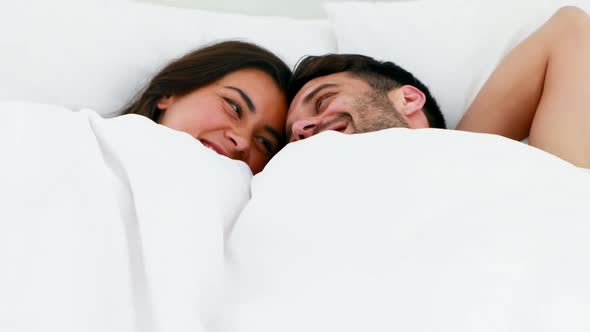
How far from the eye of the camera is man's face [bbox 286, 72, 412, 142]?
42.8 inches

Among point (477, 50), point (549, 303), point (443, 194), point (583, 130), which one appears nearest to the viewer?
point (549, 303)

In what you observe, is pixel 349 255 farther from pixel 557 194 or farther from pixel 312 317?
pixel 557 194

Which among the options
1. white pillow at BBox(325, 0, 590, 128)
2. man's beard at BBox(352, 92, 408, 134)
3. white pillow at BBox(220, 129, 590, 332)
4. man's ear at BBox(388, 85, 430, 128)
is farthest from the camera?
white pillow at BBox(325, 0, 590, 128)

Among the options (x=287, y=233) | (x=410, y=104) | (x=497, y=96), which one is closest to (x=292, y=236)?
(x=287, y=233)

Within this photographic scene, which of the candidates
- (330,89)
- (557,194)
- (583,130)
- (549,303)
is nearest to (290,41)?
(330,89)

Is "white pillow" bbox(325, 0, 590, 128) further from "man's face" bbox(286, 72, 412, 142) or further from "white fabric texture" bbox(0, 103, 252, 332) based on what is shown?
"white fabric texture" bbox(0, 103, 252, 332)

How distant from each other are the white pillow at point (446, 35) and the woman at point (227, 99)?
0.76 feet

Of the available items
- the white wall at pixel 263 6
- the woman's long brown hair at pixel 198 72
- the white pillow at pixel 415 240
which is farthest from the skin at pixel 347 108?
the white wall at pixel 263 6

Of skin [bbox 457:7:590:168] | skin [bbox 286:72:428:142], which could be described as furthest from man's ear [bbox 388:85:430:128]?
skin [bbox 457:7:590:168]

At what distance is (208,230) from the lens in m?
0.61

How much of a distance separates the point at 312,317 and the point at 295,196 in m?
0.17

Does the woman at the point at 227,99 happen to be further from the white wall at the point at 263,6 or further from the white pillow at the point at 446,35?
the white wall at the point at 263,6

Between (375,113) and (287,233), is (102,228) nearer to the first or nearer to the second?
(287,233)

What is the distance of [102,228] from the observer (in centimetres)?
56
